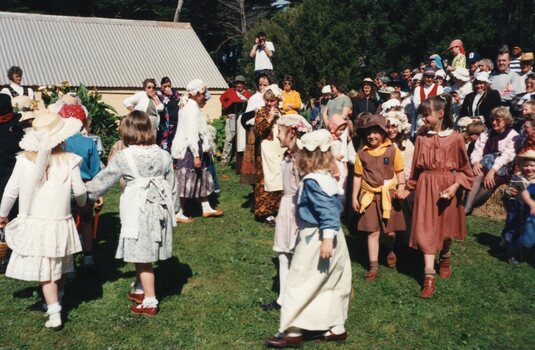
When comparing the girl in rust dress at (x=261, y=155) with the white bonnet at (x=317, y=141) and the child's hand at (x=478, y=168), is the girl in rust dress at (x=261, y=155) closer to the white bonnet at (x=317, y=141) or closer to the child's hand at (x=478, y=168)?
the child's hand at (x=478, y=168)

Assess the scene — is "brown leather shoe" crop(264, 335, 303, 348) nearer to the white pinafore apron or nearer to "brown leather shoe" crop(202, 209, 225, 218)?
the white pinafore apron

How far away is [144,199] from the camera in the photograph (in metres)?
4.91

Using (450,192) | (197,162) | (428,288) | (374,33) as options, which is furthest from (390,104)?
(374,33)

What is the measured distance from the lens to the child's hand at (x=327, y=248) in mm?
4176

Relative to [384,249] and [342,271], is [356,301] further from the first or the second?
[384,249]

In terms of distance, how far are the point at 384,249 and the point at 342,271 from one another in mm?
2615

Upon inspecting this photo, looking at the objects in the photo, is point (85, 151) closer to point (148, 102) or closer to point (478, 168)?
point (148, 102)

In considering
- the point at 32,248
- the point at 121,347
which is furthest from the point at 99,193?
the point at 121,347

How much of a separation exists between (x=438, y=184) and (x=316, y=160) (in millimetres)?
1825

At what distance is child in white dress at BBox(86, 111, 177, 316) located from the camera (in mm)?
4898

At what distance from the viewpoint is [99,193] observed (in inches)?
197

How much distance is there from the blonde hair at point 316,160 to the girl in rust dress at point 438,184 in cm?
165

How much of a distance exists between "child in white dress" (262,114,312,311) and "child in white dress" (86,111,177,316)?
110 centimetres

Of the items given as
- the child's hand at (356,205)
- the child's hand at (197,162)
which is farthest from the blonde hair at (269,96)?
the child's hand at (356,205)
